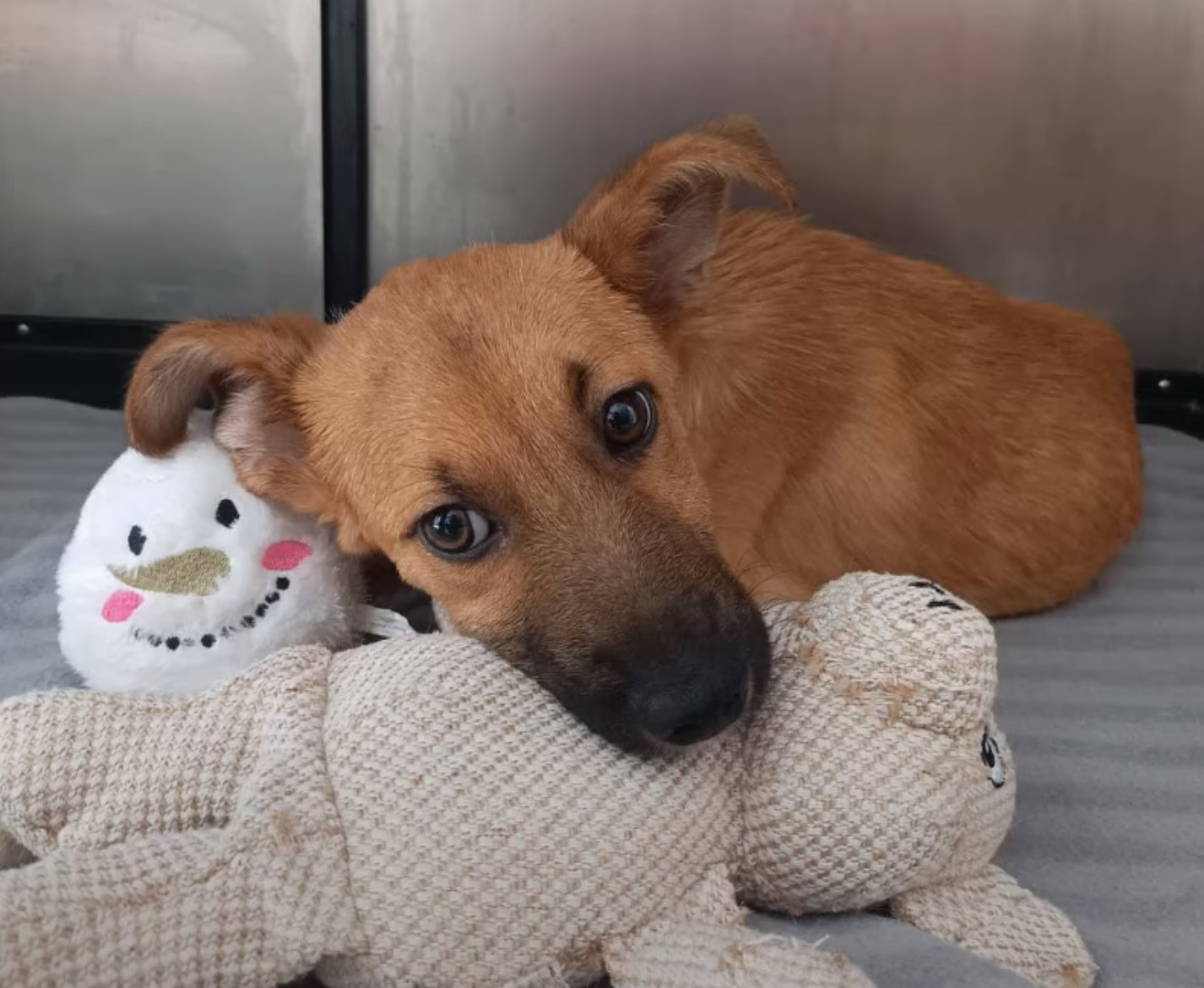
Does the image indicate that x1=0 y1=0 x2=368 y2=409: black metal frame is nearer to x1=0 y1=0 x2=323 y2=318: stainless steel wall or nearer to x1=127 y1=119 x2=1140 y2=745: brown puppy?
x1=0 y1=0 x2=323 y2=318: stainless steel wall

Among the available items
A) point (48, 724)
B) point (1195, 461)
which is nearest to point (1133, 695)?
point (1195, 461)

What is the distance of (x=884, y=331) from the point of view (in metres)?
2.55

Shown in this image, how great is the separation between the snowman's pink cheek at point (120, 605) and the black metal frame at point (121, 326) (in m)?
2.17

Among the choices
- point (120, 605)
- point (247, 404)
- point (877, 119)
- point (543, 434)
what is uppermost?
point (877, 119)

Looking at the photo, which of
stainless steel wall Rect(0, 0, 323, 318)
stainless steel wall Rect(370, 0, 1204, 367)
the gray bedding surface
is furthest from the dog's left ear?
stainless steel wall Rect(0, 0, 323, 318)

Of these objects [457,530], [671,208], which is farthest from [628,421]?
[671,208]

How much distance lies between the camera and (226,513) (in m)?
1.88

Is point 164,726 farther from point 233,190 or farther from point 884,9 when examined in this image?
point 884,9

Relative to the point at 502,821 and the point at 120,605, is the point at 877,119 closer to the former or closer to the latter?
the point at 120,605

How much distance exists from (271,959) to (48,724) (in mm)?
412

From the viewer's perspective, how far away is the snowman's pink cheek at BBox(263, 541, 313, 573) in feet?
6.18

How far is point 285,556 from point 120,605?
0.85 ft

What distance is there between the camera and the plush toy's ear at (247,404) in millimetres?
1896

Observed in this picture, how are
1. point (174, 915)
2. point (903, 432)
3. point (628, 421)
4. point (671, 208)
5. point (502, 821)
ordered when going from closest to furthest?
point (174, 915) < point (502, 821) < point (628, 421) < point (671, 208) < point (903, 432)
